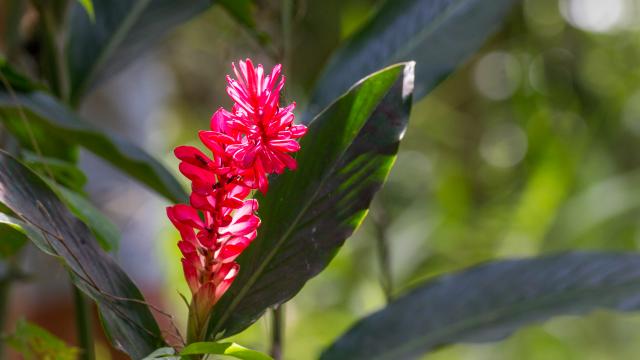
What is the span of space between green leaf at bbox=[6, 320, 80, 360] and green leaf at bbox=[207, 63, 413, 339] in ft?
0.63

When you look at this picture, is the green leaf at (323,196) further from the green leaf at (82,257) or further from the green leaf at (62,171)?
the green leaf at (62,171)

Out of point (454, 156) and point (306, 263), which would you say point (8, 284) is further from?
point (454, 156)

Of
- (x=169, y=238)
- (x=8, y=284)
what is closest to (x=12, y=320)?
(x=169, y=238)

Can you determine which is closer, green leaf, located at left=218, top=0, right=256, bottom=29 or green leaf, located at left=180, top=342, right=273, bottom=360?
green leaf, located at left=180, top=342, right=273, bottom=360

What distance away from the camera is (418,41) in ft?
2.77

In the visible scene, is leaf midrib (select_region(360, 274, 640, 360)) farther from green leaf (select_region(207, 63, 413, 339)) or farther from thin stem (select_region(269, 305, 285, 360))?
green leaf (select_region(207, 63, 413, 339))

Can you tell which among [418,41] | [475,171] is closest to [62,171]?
[418,41]

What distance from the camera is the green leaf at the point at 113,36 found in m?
0.92

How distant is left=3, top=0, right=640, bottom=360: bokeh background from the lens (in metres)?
1.91

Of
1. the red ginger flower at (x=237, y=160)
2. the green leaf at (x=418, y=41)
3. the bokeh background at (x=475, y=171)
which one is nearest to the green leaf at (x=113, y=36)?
the bokeh background at (x=475, y=171)

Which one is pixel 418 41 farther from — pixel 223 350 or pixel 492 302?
pixel 223 350

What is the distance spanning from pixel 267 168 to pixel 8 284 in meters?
0.53

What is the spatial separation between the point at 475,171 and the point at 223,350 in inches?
112

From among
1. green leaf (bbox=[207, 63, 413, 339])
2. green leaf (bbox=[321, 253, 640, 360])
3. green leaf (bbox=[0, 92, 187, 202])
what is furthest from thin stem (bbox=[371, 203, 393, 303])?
green leaf (bbox=[207, 63, 413, 339])
